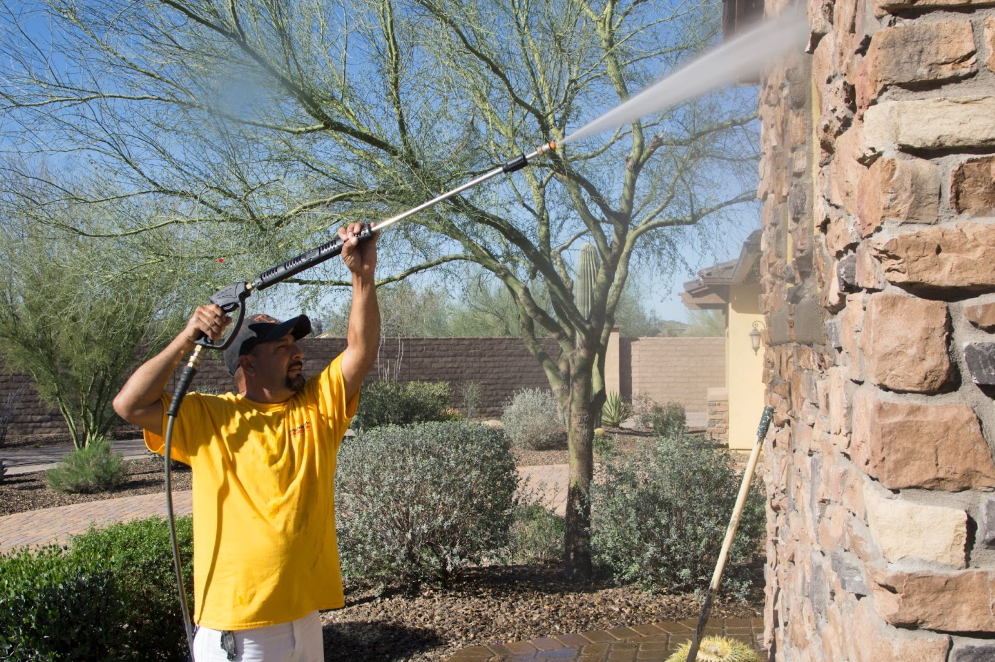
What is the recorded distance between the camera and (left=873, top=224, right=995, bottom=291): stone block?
5.88 ft

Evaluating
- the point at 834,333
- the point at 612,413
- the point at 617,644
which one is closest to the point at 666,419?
the point at 612,413

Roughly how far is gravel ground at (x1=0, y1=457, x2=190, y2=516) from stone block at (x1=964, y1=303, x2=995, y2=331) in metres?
11.9

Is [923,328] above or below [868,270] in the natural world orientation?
below

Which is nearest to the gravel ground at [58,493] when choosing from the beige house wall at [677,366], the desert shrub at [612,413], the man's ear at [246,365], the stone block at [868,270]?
the desert shrub at [612,413]

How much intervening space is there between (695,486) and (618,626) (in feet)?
3.87

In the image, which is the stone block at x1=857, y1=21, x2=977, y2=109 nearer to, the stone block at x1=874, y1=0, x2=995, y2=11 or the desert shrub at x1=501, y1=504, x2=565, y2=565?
the stone block at x1=874, y1=0, x2=995, y2=11

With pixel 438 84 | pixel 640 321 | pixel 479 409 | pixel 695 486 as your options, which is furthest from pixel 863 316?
pixel 640 321

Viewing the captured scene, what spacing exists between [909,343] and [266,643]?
2.27m

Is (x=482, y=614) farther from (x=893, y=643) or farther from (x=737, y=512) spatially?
(x=893, y=643)

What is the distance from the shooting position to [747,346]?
14.7 meters

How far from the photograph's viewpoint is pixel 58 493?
1216 centimetres

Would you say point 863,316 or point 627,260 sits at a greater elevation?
point 627,260

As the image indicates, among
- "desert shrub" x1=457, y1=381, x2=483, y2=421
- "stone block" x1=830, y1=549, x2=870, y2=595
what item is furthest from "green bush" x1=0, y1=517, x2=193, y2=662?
"desert shrub" x1=457, y1=381, x2=483, y2=421

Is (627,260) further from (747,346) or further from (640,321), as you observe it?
(640,321)
